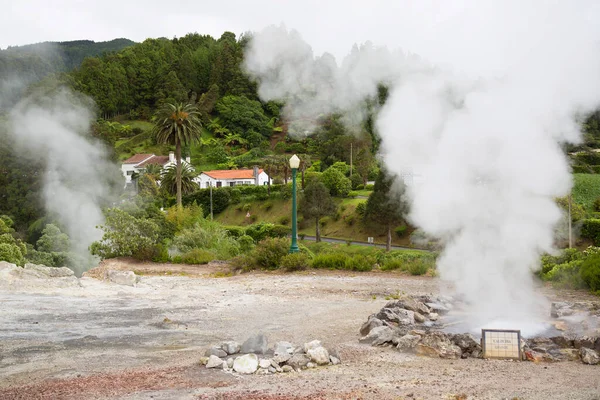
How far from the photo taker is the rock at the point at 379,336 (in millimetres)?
11312

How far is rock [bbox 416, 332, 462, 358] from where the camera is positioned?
10385mm

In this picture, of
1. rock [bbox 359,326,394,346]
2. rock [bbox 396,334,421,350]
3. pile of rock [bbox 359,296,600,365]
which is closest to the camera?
pile of rock [bbox 359,296,600,365]

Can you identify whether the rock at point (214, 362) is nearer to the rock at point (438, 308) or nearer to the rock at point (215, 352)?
the rock at point (215, 352)

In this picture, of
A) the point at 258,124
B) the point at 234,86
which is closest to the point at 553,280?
the point at 258,124

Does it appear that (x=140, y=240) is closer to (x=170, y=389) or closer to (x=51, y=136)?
(x=170, y=389)

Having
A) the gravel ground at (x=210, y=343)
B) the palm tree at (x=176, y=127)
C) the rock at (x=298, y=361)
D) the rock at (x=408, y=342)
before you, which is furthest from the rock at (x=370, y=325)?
the palm tree at (x=176, y=127)

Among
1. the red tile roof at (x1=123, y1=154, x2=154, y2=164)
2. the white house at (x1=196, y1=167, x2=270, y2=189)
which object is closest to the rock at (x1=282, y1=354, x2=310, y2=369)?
the white house at (x1=196, y1=167, x2=270, y2=189)

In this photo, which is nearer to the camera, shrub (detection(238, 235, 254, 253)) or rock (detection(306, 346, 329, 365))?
rock (detection(306, 346, 329, 365))

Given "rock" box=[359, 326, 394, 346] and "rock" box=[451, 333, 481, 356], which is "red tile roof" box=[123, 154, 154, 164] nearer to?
"rock" box=[359, 326, 394, 346]

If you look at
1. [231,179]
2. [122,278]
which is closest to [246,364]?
[122,278]

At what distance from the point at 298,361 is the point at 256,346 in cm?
103

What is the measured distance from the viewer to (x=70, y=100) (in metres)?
63.7

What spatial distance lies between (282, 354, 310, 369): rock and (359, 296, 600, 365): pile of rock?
180 cm

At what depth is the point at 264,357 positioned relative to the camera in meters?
10.3
